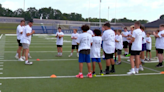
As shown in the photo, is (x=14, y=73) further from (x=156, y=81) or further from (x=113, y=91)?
(x=156, y=81)

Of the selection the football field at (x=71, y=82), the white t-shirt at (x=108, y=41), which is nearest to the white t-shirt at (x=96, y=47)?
the white t-shirt at (x=108, y=41)

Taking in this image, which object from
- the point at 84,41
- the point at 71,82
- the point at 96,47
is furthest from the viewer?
the point at 96,47

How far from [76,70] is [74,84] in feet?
6.86

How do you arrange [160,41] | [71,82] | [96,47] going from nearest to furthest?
1. [71,82]
2. [96,47]
3. [160,41]

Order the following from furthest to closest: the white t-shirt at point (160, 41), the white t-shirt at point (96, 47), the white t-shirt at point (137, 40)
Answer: the white t-shirt at point (160, 41), the white t-shirt at point (137, 40), the white t-shirt at point (96, 47)

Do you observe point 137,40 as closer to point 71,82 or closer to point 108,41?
point 108,41

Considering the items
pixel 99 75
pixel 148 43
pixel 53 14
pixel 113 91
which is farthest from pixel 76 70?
pixel 53 14

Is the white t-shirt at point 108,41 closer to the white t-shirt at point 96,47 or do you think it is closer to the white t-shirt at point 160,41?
the white t-shirt at point 96,47

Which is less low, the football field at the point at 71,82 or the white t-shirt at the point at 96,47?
the white t-shirt at the point at 96,47

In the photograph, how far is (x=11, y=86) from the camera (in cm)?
551

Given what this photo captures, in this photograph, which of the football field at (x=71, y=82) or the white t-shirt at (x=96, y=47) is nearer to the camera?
the football field at (x=71, y=82)

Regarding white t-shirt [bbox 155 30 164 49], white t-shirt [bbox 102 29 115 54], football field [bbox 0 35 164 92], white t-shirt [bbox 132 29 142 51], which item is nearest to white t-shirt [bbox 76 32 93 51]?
white t-shirt [bbox 102 29 115 54]

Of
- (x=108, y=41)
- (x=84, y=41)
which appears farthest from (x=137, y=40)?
(x=84, y=41)

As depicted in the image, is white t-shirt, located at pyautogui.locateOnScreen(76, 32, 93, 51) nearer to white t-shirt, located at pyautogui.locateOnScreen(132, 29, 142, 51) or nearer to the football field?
the football field
